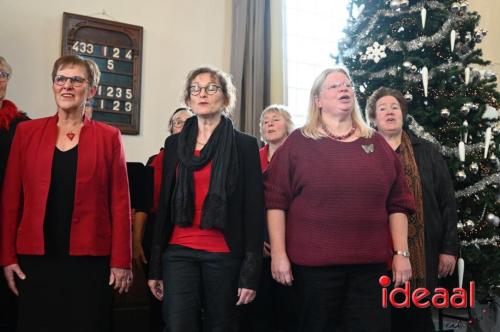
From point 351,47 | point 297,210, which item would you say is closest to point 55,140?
point 297,210

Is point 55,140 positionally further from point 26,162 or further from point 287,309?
point 287,309

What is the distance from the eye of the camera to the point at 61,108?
1832mm

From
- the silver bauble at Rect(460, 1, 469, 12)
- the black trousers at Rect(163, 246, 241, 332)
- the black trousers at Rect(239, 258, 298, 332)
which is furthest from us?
the silver bauble at Rect(460, 1, 469, 12)

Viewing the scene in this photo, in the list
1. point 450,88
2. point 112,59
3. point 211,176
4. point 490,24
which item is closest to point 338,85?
point 211,176

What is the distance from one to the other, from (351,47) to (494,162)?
1256 mm

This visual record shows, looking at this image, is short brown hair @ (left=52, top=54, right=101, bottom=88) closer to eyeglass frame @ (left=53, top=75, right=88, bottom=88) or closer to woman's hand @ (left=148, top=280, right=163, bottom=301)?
eyeglass frame @ (left=53, top=75, right=88, bottom=88)

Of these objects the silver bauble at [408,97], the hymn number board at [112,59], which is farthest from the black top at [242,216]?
the hymn number board at [112,59]

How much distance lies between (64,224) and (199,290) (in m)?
0.55

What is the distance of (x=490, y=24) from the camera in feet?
19.9

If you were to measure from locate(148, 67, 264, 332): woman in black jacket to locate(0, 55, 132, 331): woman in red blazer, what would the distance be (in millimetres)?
180

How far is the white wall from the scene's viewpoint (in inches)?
150

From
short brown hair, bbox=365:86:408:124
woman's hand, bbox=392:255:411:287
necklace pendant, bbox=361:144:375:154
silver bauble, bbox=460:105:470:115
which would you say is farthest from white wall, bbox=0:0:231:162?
woman's hand, bbox=392:255:411:287

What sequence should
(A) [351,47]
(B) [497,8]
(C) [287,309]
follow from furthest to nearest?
1. (B) [497,8]
2. (A) [351,47]
3. (C) [287,309]

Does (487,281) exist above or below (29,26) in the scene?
below
